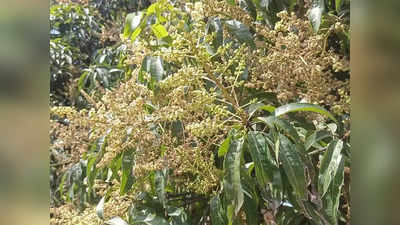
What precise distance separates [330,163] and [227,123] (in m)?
0.16

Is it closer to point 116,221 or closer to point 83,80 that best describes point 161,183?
point 116,221

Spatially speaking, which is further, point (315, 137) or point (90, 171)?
point (90, 171)

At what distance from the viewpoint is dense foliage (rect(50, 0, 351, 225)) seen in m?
0.63

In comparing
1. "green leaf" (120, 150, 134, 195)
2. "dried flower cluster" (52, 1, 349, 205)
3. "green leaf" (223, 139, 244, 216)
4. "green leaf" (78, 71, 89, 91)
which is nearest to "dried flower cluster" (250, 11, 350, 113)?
"dried flower cluster" (52, 1, 349, 205)

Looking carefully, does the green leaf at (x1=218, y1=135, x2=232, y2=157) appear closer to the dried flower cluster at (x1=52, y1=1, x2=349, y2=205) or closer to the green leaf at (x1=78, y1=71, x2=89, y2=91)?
the dried flower cluster at (x1=52, y1=1, x2=349, y2=205)

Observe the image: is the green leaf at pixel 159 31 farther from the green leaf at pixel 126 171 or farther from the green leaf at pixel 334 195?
the green leaf at pixel 334 195

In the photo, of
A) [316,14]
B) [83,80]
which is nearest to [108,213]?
[316,14]

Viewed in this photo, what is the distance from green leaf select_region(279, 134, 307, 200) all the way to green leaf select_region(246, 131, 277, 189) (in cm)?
2

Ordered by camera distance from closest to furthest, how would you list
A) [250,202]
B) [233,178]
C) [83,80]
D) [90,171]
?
1. [233,178]
2. [250,202]
3. [90,171]
4. [83,80]

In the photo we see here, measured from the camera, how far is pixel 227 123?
2.30 ft
